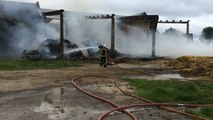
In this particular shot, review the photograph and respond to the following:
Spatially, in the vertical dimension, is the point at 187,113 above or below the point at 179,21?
below

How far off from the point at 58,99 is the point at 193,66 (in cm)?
1157

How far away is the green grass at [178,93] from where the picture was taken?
1143cm

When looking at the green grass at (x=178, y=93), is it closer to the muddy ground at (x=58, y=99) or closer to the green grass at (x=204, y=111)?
the green grass at (x=204, y=111)

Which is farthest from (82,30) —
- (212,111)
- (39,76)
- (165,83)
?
(212,111)

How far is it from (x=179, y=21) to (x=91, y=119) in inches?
1106

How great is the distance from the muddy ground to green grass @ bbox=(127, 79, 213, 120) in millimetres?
532

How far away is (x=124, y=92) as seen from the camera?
489 inches

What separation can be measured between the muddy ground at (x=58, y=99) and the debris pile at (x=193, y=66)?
15.4 feet

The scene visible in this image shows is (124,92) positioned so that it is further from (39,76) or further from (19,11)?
(19,11)

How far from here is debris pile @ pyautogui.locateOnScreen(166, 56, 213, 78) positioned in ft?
63.3

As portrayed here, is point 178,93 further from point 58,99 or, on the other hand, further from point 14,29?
point 14,29

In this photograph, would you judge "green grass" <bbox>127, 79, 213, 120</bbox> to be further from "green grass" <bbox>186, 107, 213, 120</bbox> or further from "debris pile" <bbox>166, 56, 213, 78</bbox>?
"debris pile" <bbox>166, 56, 213, 78</bbox>

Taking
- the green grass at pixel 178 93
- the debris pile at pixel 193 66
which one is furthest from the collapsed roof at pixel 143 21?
the green grass at pixel 178 93

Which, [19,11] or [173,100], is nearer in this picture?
[173,100]
